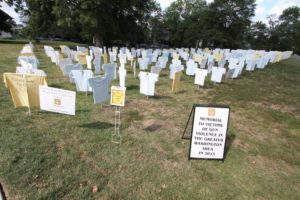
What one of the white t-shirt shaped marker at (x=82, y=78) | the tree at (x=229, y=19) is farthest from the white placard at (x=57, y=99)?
the tree at (x=229, y=19)

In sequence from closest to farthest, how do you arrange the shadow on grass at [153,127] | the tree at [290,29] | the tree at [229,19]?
the shadow on grass at [153,127], the tree at [229,19], the tree at [290,29]

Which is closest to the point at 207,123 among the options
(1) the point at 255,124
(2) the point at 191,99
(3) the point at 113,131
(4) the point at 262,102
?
(3) the point at 113,131

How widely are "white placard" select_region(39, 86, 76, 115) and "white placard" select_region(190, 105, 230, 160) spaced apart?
256 centimetres

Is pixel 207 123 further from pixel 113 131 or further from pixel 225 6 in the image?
pixel 225 6

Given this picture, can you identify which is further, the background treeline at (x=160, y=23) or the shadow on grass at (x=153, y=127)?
the background treeline at (x=160, y=23)

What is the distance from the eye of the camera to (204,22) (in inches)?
1834

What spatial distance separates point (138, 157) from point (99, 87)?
95.3 inches

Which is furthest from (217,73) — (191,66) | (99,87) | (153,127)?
(99,87)

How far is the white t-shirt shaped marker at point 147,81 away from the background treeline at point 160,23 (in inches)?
663

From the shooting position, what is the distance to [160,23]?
171 ft

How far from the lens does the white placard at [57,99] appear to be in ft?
14.6

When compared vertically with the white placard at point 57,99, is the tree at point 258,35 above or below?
above

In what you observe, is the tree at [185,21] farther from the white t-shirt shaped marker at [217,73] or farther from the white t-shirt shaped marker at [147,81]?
the white t-shirt shaped marker at [147,81]

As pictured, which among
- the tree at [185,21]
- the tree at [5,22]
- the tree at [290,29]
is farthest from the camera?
the tree at [290,29]
